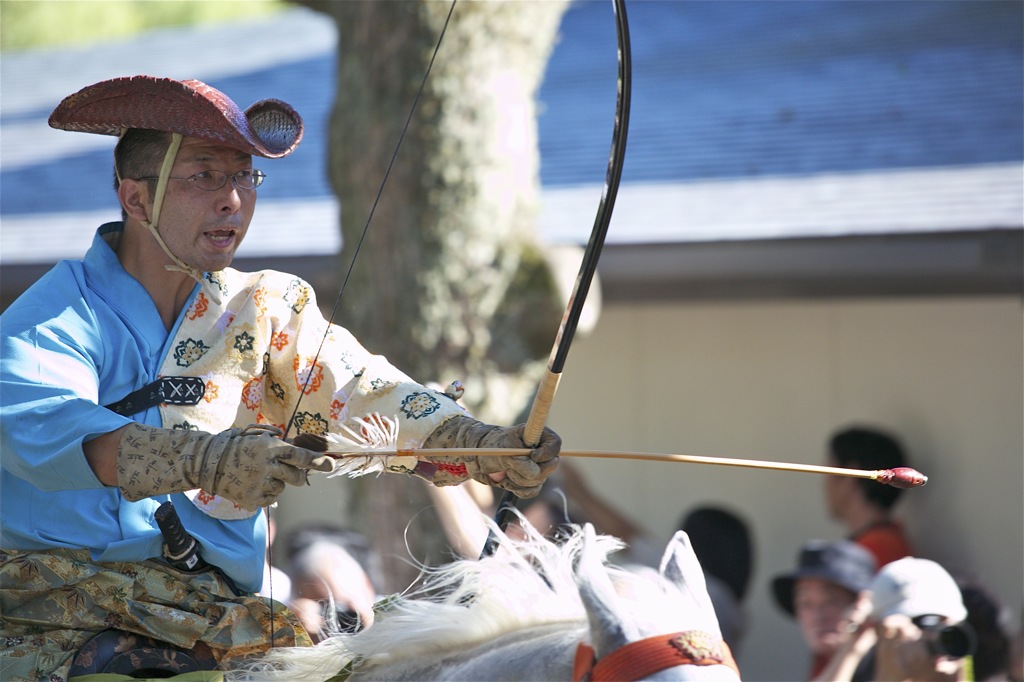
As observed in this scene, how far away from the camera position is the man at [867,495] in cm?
478

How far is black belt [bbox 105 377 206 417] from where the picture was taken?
6.68 ft

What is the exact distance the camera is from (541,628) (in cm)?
192

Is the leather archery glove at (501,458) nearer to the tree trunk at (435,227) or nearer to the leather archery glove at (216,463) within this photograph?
the leather archery glove at (216,463)

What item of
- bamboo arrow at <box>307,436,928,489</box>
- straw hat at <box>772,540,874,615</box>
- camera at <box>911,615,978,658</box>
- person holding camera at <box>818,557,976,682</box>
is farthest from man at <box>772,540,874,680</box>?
bamboo arrow at <box>307,436,928,489</box>

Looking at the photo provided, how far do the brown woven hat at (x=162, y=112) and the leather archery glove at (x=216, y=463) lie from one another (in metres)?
0.57

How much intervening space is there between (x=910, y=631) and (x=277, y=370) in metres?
2.33

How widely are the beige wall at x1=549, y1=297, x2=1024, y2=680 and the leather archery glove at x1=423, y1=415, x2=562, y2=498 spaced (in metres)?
3.41

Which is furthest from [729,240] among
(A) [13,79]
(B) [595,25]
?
(A) [13,79]

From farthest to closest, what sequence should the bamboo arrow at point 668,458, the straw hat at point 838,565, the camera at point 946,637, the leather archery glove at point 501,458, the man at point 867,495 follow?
the man at point 867,495
the straw hat at point 838,565
the camera at point 946,637
the leather archery glove at point 501,458
the bamboo arrow at point 668,458

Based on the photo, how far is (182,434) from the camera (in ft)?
5.74

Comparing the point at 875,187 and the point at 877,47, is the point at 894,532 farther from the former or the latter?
the point at 877,47

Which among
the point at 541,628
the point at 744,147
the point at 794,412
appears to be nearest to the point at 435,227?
the point at 794,412

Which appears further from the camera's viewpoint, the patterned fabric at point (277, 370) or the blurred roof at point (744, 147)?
the blurred roof at point (744, 147)

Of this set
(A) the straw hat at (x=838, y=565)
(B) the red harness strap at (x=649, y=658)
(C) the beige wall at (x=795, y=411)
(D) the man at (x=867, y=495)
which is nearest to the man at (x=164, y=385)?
(B) the red harness strap at (x=649, y=658)
